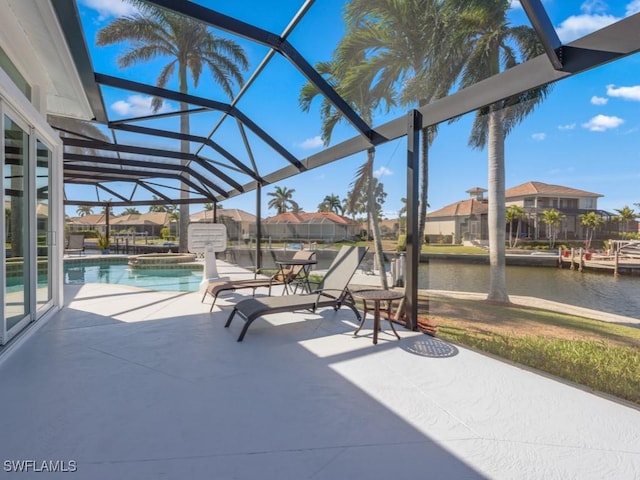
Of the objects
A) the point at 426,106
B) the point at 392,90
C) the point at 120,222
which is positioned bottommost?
the point at 120,222

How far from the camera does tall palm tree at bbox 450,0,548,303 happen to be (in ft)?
12.4

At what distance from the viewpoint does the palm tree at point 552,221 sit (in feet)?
12.2

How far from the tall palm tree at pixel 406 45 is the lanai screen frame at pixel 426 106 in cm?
45

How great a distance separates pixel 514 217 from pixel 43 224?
630 centimetres

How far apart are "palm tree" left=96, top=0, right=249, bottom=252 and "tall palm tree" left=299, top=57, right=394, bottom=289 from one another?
59.4 inches

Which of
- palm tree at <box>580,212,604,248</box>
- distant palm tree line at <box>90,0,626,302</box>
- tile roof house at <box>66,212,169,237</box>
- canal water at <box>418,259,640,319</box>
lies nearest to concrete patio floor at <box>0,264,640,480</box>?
canal water at <box>418,259,640,319</box>

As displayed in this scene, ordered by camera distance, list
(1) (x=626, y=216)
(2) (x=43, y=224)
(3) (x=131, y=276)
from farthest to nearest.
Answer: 1. (3) (x=131, y=276)
2. (2) (x=43, y=224)
3. (1) (x=626, y=216)

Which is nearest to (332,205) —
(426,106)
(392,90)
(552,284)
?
(392,90)

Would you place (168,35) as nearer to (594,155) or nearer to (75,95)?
(75,95)

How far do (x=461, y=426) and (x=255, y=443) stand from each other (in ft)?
4.33

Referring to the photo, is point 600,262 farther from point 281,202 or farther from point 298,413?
point 281,202

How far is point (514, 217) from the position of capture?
4.16m

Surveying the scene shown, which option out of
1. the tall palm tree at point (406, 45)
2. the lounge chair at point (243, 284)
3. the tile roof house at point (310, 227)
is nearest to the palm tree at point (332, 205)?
the tile roof house at point (310, 227)

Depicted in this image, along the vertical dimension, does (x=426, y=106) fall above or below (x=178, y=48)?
below
